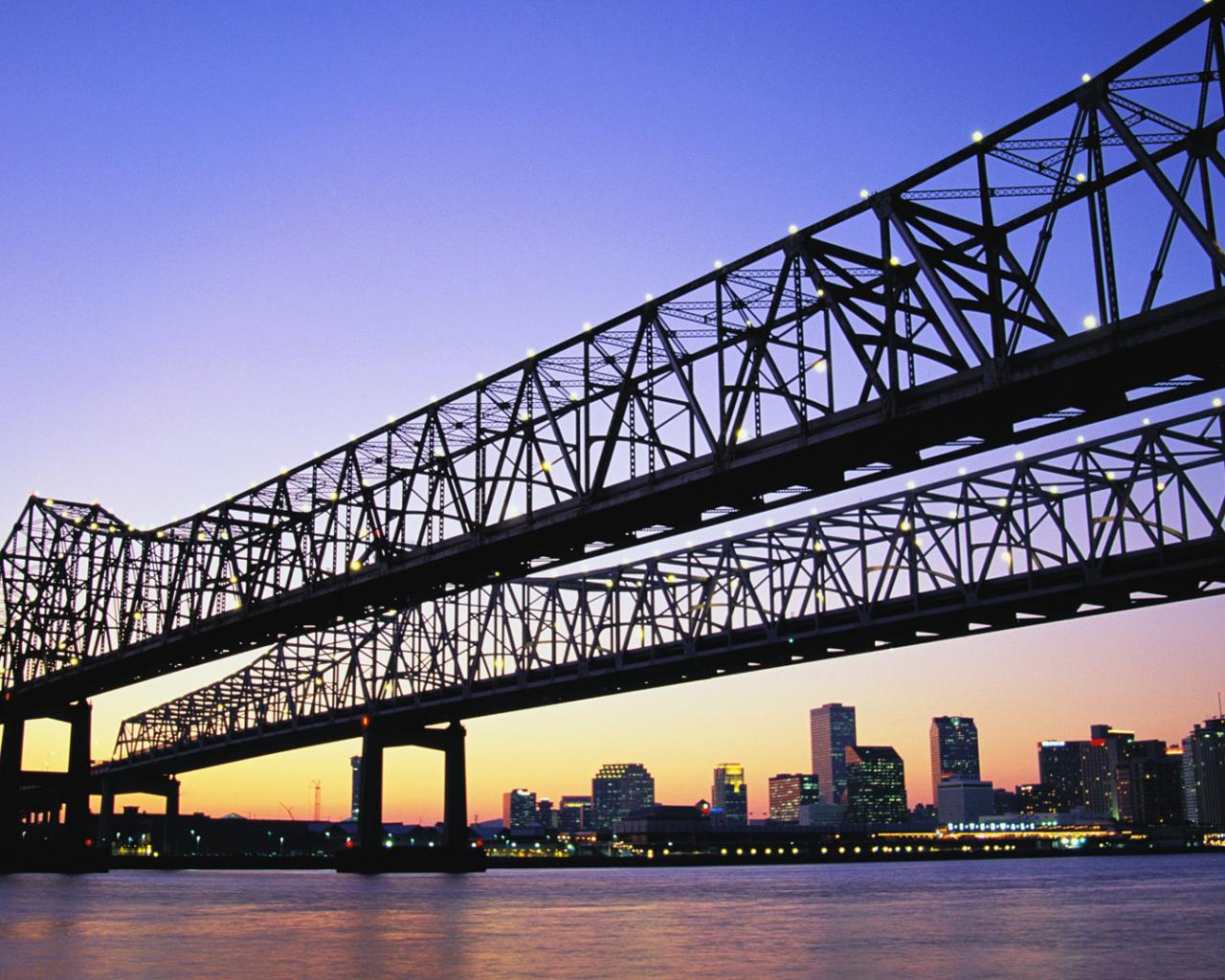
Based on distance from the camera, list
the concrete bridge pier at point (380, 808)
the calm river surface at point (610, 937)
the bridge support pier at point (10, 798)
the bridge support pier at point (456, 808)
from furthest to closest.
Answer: the bridge support pier at point (456, 808) < the concrete bridge pier at point (380, 808) < the bridge support pier at point (10, 798) < the calm river surface at point (610, 937)

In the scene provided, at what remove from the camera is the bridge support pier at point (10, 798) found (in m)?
87.2

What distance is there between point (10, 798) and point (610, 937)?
209 ft

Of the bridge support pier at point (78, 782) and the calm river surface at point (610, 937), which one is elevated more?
the bridge support pier at point (78, 782)

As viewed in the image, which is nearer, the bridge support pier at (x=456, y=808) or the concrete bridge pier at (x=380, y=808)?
the concrete bridge pier at (x=380, y=808)

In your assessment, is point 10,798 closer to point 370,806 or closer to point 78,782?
point 78,782

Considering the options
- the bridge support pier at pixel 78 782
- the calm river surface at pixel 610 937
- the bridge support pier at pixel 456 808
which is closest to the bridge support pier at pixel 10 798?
the bridge support pier at pixel 78 782

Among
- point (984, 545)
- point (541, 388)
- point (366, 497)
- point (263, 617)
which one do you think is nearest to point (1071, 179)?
point (541, 388)

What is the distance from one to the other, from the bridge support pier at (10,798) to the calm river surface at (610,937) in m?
27.7

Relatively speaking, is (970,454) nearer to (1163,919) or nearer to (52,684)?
(1163,919)

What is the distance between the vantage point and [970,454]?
3341cm

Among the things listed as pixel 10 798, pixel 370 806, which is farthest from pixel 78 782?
pixel 370 806

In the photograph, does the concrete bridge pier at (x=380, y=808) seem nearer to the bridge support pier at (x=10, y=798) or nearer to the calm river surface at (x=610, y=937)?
the bridge support pier at (x=10, y=798)

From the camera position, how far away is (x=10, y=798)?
289 ft

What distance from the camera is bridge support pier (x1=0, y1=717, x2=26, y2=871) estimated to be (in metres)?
87.2
